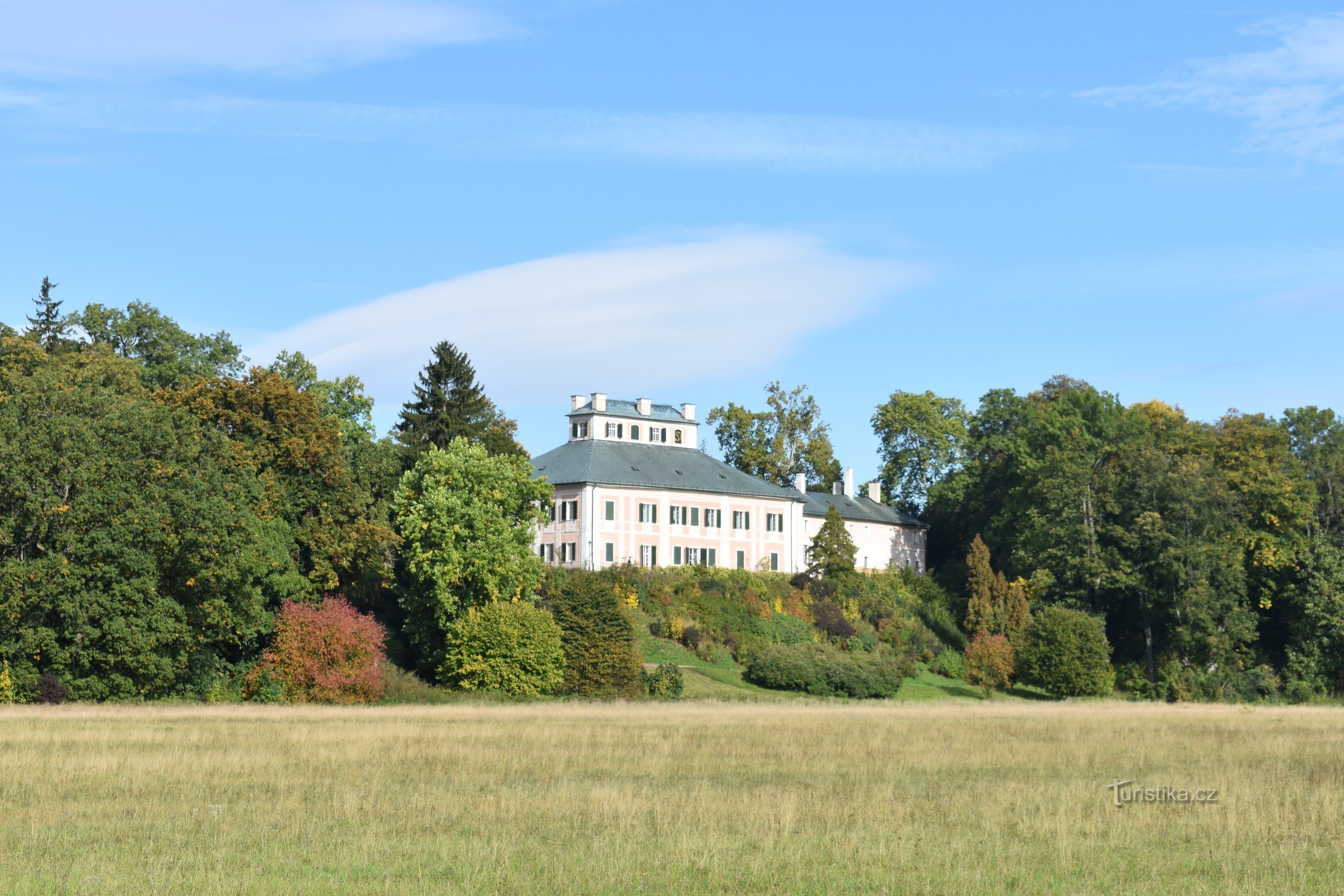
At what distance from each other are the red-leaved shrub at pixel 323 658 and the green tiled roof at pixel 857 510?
4742 centimetres

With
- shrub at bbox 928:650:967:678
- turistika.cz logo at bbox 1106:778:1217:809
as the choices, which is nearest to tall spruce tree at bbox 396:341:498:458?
shrub at bbox 928:650:967:678

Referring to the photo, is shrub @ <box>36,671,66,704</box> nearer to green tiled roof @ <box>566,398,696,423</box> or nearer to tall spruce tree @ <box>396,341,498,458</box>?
tall spruce tree @ <box>396,341,498,458</box>

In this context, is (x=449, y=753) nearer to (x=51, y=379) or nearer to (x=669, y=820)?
(x=669, y=820)

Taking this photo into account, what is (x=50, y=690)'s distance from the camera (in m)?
43.1

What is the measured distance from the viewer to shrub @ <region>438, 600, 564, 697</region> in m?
53.0

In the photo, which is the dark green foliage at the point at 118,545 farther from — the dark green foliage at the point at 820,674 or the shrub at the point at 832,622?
the shrub at the point at 832,622

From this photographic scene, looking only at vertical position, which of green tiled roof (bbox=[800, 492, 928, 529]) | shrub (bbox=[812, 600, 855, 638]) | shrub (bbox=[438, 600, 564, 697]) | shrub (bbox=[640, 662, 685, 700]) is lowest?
shrub (bbox=[640, 662, 685, 700])

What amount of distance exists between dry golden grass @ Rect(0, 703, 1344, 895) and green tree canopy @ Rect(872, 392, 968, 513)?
238 feet

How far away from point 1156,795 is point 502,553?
126 feet

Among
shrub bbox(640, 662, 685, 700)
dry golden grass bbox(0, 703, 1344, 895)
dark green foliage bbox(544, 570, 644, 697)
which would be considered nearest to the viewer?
dry golden grass bbox(0, 703, 1344, 895)

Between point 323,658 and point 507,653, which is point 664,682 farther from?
point 323,658

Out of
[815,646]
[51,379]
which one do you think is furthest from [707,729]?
[815,646]

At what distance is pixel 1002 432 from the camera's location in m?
104

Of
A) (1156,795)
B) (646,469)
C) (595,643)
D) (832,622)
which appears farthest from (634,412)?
(1156,795)
